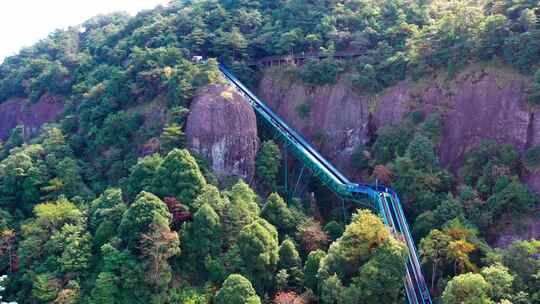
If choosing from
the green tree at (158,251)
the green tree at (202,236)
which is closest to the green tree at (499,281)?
the green tree at (202,236)

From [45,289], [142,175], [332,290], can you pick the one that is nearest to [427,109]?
[332,290]

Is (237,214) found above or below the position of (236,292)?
above

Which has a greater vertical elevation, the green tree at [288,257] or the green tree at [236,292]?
the green tree at [236,292]

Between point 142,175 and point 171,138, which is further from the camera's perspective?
point 171,138

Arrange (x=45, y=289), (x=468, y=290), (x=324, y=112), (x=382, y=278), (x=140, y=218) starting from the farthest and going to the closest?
(x=324, y=112) < (x=140, y=218) < (x=45, y=289) < (x=382, y=278) < (x=468, y=290)

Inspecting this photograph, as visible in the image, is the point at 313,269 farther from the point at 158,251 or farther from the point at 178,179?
the point at 178,179

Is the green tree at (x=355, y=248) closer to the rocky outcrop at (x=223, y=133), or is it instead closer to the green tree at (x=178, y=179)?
the green tree at (x=178, y=179)

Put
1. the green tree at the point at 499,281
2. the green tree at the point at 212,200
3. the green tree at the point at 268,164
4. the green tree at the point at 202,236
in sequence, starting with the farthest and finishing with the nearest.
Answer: the green tree at the point at 268,164
the green tree at the point at 212,200
the green tree at the point at 202,236
the green tree at the point at 499,281
